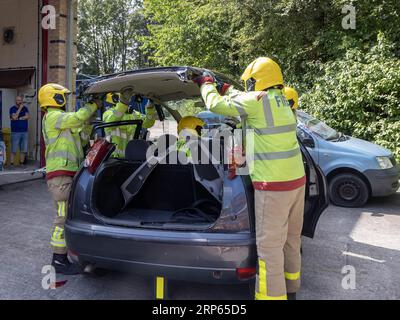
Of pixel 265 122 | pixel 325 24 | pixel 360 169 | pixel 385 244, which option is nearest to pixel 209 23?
pixel 325 24

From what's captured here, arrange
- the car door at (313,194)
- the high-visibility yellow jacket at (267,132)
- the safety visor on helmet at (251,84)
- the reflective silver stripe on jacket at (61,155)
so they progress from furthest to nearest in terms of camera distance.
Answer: the reflective silver stripe on jacket at (61,155) → the car door at (313,194) → the safety visor on helmet at (251,84) → the high-visibility yellow jacket at (267,132)

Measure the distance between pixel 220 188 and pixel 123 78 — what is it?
4.03ft

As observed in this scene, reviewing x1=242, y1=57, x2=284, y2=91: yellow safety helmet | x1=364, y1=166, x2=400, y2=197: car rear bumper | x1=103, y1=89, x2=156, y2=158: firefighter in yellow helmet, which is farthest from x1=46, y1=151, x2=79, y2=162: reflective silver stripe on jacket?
x1=364, y1=166, x2=400, y2=197: car rear bumper

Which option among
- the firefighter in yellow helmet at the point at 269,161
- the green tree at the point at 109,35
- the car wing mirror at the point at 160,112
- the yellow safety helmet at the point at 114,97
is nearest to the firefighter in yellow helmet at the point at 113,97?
the yellow safety helmet at the point at 114,97

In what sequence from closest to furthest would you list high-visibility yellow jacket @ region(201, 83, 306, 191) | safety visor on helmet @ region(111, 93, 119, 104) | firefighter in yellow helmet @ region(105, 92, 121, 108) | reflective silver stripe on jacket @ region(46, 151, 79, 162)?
high-visibility yellow jacket @ region(201, 83, 306, 191) < reflective silver stripe on jacket @ region(46, 151, 79, 162) < firefighter in yellow helmet @ region(105, 92, 121, 108) < safety visor on helmet @ region(111, 93, 119, 104)

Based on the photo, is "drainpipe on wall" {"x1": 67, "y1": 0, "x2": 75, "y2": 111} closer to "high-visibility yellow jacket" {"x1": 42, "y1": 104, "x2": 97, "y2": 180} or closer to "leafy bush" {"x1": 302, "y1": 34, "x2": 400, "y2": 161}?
"high-visibility yellow jacket" {"x1": 42, "y1": 104, "x2": 97, "y2": 180}

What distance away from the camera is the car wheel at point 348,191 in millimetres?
6660

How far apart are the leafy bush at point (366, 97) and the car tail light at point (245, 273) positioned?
296 inches

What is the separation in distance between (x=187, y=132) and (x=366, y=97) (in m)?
7.42

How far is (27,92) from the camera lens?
10.8m

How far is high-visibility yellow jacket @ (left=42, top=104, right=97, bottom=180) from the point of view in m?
3.84

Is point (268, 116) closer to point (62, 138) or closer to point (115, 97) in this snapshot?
point (62, 138)

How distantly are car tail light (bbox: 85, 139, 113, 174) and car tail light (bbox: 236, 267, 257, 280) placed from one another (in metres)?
1.49

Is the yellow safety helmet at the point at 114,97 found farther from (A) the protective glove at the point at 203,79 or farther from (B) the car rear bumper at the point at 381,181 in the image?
(B) the car rear bumper at the point at 381,181
